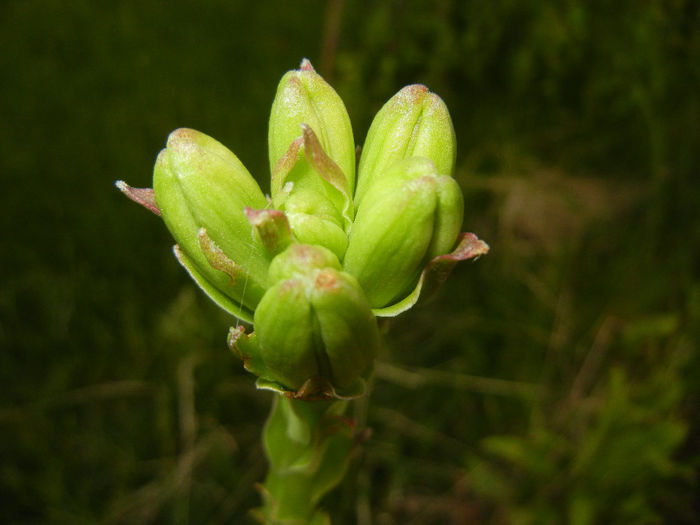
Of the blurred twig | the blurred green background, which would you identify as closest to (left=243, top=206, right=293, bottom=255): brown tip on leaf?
the blurred green background

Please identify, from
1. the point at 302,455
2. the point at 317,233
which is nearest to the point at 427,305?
the point at 302,455

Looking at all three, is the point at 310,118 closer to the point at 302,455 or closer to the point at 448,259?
the point at 448,259

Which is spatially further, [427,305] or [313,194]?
[427,305]

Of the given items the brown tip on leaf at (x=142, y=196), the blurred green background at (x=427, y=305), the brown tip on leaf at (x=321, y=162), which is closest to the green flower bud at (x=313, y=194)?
the brown tip on leaf at (x=321, y=162)

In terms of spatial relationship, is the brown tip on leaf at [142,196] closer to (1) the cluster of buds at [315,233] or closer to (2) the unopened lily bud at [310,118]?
(1) the cluster of buds at [315,233]

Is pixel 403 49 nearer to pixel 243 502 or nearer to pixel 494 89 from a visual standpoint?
pixel 494 89

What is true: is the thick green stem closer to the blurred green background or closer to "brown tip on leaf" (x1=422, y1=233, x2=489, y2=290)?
"brown tip on leaf" (x1=422, y1=233, x2=489, y2=290)

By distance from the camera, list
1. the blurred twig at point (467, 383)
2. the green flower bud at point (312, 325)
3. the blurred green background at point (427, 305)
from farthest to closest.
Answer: the blurred twig at point (467, 383)
the blurred green background at point (427, 305)
the green flower bud at point (312, 325)

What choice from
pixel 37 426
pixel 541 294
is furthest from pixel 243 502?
pixel 541 294
